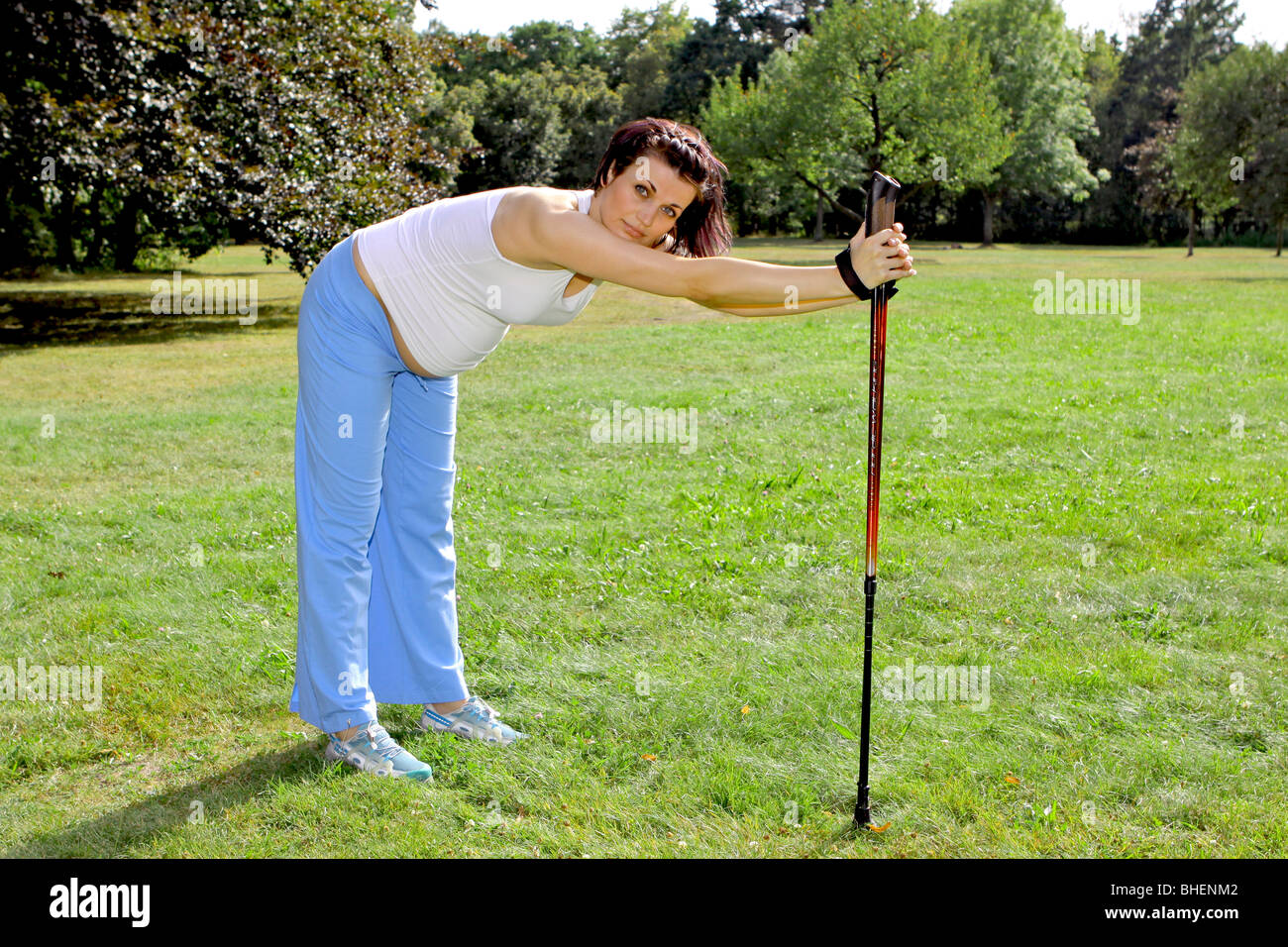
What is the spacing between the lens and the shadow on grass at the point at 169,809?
3.23 m

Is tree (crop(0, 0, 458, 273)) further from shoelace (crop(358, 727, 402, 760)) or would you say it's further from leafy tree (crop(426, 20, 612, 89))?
leafy tree (crop(426, 20, 612, 89))

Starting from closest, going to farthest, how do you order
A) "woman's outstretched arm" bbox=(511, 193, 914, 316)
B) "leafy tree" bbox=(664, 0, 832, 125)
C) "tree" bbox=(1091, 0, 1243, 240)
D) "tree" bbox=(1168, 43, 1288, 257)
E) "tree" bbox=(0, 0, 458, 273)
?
"woman's outstretched arm" bbox=(511, 193, 914, 316) → "tree" bbox=(0, 0, 458, 273) → "tree" bbox=(1168, 43, 1288, 257) → "tree" bbox=(1091, 0, 1243, 240) → "leafy tree" bbox=(664, 0, 832, 125)

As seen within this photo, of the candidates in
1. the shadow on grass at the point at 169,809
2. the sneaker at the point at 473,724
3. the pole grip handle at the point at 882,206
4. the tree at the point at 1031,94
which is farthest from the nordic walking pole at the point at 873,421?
the tree at the point at 1031,94

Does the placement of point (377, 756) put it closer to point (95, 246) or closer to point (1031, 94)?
point (95, 246)

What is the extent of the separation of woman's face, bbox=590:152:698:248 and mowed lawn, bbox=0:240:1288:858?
1.74m

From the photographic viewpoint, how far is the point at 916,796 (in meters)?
3.47

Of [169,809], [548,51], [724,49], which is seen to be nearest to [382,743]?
[169,809]

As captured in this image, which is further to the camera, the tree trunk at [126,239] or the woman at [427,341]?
the tree trunk at [126,239]

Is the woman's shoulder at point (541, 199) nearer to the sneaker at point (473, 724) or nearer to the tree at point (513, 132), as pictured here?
the sneaker at point (473, 724)

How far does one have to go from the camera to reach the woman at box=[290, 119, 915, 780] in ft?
9.64

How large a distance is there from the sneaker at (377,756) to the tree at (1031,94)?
156 ft

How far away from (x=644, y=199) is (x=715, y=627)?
2.33 metres

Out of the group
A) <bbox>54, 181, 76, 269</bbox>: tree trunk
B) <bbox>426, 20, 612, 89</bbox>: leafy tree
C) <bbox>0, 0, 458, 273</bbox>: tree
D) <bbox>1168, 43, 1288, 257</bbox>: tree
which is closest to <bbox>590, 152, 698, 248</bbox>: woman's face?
<bbox>0, 0, 458, 273</bbox>: tree
